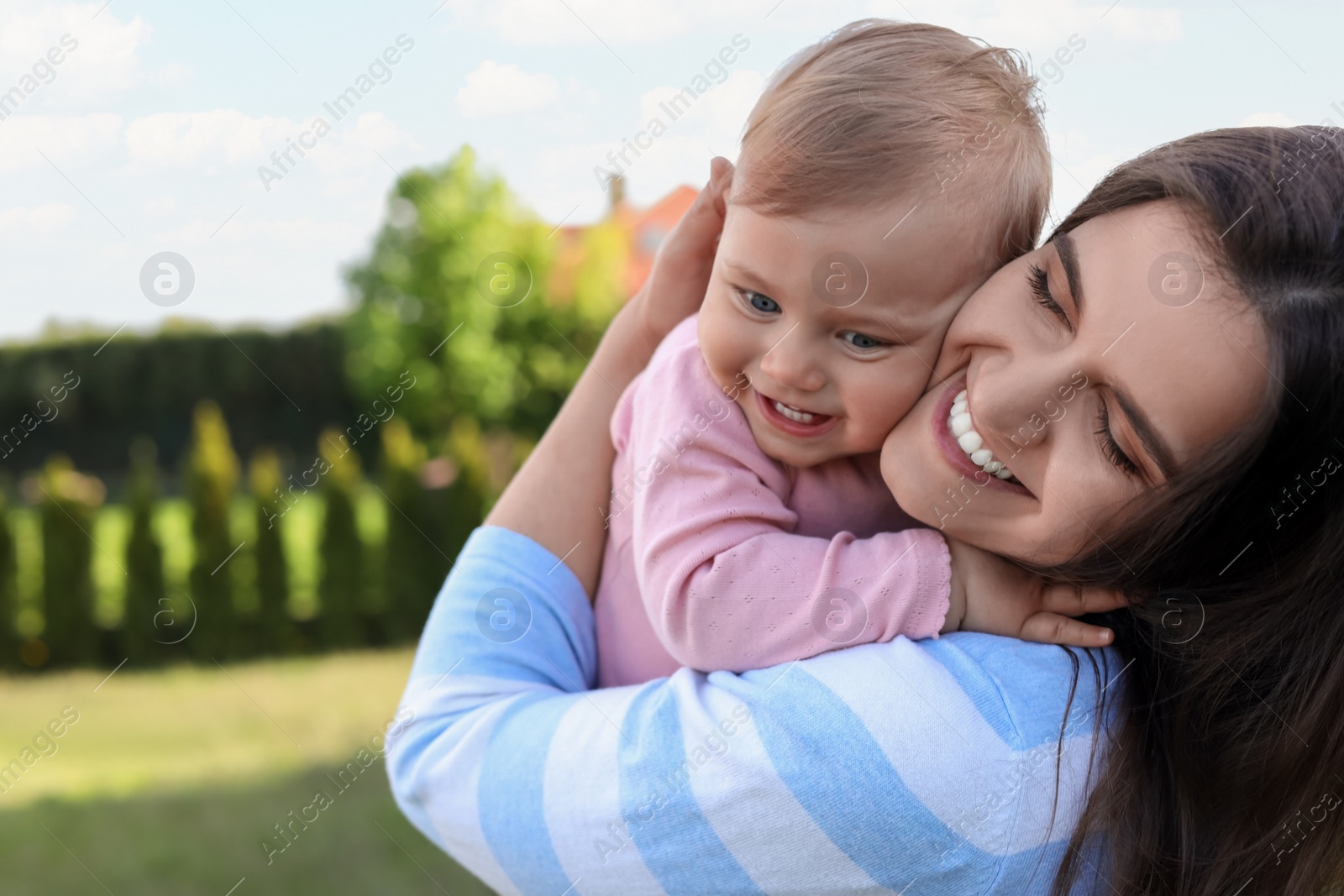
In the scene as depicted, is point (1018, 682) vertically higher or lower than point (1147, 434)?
lower

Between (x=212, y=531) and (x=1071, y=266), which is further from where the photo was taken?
(x=212, y=531)

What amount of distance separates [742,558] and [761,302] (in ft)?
1.04

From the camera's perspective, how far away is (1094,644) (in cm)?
112

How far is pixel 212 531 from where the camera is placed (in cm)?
784

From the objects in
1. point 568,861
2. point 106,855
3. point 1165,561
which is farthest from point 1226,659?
point 106,855

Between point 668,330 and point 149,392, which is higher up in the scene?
point 668,330

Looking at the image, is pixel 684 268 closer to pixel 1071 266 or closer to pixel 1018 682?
pixel 1071 266

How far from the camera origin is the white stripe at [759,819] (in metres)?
1.01

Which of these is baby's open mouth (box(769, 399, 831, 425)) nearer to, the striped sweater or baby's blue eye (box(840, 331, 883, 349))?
baby's blue eye (box(840, 331, 883, 349))

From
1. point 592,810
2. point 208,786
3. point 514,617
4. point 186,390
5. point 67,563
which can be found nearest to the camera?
point 592,810

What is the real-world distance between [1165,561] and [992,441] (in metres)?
0.23

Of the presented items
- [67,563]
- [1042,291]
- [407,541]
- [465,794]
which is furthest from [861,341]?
[67,563]

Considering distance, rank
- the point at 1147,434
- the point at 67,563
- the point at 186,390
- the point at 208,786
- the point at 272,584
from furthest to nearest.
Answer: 1. the point at 186,390
2. the point at 272,584
3. the point at 67,563
4. the point at 208,786
5. the point at 1147,434

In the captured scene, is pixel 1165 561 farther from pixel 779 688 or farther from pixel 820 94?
pixel 820 94
